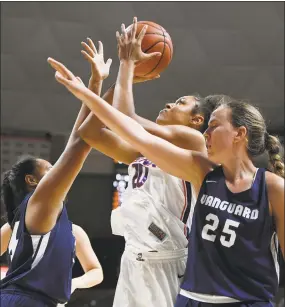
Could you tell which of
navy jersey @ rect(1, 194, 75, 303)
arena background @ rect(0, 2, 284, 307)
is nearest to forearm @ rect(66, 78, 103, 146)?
navy jersey @ rect(1, 194, 75, 303)

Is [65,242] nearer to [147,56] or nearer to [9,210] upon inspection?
[9,210]

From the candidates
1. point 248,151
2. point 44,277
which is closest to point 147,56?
point 248,151

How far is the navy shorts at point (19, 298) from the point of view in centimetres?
235

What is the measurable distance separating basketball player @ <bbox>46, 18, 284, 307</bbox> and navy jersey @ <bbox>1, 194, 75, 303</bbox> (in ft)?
2.21

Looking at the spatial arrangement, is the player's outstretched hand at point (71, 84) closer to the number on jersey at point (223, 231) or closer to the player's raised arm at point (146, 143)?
the player's raised arm at point (146, 143)

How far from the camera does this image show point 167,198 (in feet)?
8.69

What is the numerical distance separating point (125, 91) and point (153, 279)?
0.94 metres

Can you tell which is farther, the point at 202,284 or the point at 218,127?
the point at 218,127

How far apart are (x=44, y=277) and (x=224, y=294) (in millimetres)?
908

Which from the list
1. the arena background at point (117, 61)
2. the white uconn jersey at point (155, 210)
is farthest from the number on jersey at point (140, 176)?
the arena background at point (117, 61)

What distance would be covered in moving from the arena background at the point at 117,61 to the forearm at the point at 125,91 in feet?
15.5

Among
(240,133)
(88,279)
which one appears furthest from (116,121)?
(88,279)

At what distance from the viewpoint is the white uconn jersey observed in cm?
259

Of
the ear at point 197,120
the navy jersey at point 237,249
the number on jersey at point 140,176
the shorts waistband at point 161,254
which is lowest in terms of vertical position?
the shorts waistband at point 161,254
